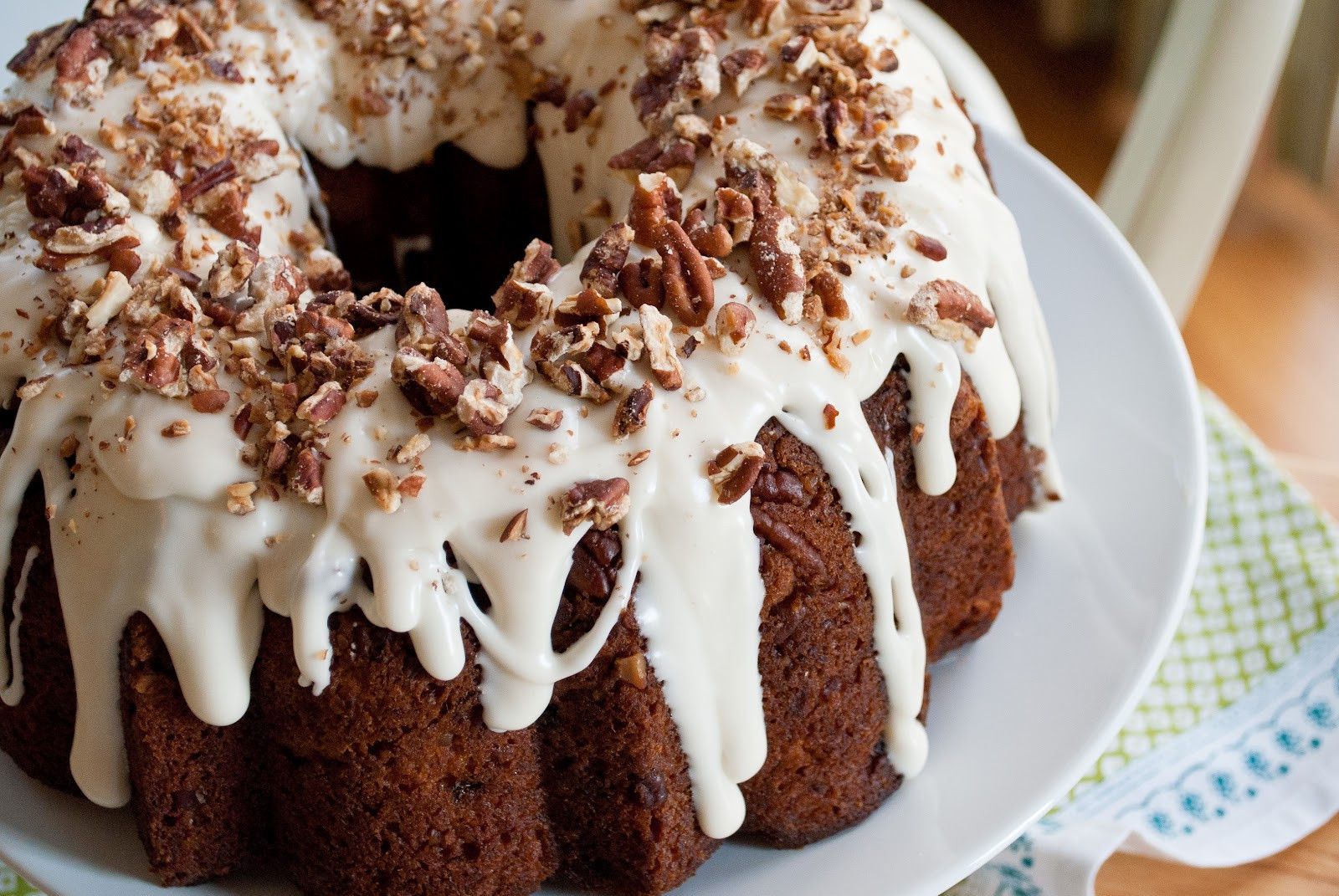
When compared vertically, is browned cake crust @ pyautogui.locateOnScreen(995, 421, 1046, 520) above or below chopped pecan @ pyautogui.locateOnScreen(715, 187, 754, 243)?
below

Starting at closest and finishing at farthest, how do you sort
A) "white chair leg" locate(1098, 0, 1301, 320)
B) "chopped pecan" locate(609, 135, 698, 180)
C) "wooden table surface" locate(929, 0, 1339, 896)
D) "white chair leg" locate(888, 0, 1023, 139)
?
1. "chopped pecan" locate(609, 135, 698, 180)
2. "white chair leg" locate(1098, 0, 1301, 320)
3. "white chair leg" locate(888, 0, 1023, 139)
4. "wooden table surface" locate(929, 0, 1339, 896)

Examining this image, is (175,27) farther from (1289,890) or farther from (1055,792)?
(1289,890)

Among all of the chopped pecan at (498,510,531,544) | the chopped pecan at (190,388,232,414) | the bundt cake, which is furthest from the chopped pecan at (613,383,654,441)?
the chopped pecan at (190,388,232,414)

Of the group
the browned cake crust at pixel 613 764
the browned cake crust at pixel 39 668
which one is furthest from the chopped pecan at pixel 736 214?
the browned cake crust at pixel 39 668

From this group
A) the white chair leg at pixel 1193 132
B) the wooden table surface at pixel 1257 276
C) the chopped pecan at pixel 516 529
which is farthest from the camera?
the wooden table surface at pixel 1257 276

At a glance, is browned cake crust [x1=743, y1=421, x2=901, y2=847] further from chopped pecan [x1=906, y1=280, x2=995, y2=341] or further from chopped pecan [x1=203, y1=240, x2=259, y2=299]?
chopped pecan [x1=203, y1=240, x2=259, y2=299]

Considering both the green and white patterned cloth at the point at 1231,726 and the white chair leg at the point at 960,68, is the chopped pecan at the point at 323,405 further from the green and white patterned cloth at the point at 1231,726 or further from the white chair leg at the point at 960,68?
the white chair leg at the point at 960,68

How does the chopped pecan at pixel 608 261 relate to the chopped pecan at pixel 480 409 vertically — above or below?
above

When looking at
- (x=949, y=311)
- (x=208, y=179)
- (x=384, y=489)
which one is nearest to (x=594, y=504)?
(x=384, y=489)
